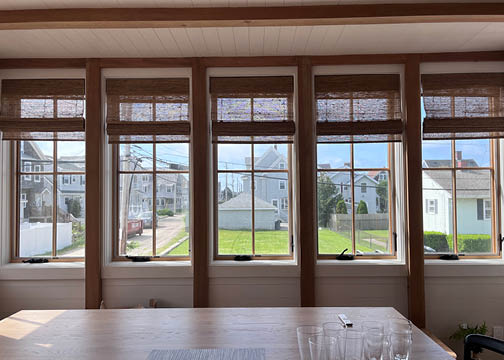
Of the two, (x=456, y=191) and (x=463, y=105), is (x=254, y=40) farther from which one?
(x=456, y=191)

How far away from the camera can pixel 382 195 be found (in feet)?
12.2

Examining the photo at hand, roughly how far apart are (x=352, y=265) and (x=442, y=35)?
6.62 feet

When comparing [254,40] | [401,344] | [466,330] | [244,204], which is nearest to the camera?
[401,344]

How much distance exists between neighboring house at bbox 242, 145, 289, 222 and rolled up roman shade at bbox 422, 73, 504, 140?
4.32ft

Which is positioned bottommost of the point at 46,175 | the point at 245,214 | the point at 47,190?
the point at 245,214

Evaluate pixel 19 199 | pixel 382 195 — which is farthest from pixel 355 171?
pixel 19 199

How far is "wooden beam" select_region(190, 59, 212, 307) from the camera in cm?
350

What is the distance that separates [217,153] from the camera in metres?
3.72

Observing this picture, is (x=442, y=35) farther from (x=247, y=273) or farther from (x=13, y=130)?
(x=13, y=130)

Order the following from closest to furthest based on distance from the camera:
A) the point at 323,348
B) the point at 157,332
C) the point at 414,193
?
the point at 323,348 < the point at 157,332 < the point at 414,193

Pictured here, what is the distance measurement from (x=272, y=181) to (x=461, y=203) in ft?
5.76

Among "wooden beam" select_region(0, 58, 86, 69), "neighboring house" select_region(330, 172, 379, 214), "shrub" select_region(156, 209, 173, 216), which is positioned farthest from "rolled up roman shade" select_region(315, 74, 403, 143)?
"wooden beam" select_region(0, 58, 86, 69)

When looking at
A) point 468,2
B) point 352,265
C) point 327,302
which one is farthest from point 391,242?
point 468,2

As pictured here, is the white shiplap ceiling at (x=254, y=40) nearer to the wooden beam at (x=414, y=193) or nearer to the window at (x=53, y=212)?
the wooden beam at (x=414, y=193)
